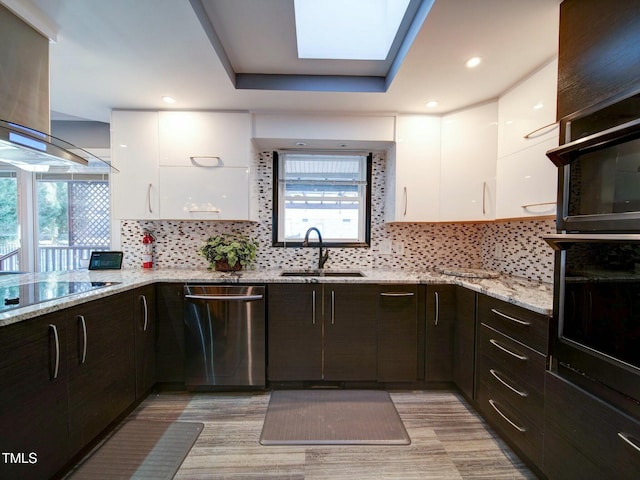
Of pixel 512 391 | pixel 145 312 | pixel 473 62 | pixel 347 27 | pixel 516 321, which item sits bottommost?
pixel 512 391

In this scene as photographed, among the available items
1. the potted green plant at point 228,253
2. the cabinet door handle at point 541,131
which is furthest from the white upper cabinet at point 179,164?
the cabinet door handle at point 541,131

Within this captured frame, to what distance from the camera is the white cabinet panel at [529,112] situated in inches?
62.8

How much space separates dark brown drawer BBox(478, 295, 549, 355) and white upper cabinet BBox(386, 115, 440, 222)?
0.89 metres

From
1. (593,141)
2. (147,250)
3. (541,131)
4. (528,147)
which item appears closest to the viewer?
(593,141)

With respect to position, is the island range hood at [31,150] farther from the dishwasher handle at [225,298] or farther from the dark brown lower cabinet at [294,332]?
the dark brown lower cabinet at [294,332]

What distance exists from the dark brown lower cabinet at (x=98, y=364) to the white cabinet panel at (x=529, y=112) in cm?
275

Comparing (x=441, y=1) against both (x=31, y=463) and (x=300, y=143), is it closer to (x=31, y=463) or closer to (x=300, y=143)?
(x=300, y=143)

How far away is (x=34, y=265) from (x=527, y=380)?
4.20 m

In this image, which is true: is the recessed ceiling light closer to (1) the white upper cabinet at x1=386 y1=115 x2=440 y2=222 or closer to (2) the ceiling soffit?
(2) the ceiling soffit

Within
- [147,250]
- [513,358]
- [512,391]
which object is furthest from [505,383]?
[147,250]

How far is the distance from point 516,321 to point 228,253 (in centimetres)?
204

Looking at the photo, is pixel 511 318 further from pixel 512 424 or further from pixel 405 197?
pixel 405 197

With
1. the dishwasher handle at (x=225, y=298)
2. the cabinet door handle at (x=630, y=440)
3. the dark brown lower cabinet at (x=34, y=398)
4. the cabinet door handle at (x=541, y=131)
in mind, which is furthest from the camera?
the dishwasher handle at (x=225, y=298)

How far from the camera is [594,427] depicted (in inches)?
41.3
